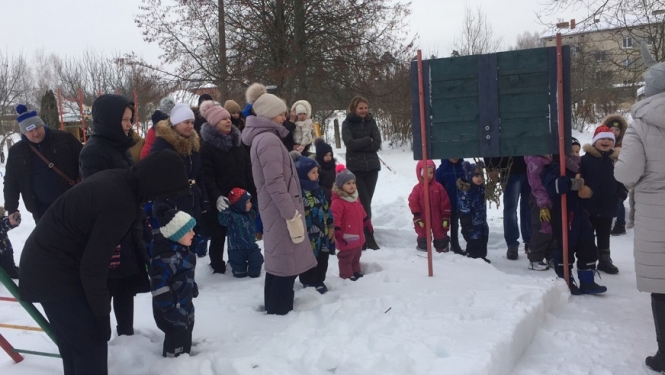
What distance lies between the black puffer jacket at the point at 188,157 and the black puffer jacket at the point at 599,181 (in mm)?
3935

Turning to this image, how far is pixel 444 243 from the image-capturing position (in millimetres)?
6785

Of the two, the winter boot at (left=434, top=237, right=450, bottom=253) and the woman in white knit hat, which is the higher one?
the woman in white knit hat

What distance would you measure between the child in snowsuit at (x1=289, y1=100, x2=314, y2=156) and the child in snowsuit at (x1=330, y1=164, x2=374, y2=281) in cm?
125

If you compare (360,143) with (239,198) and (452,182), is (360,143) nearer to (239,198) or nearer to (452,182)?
(452,182)

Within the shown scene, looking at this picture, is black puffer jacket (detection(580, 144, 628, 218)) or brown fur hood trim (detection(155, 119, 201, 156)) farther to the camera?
black puffer jacket (detection(580, 144, 628, 218))

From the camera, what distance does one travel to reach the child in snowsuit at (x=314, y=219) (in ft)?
16.4

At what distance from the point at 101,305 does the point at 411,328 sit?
85.2 inches

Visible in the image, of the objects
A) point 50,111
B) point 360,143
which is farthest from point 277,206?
point 50,111

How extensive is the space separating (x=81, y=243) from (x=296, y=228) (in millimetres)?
1699

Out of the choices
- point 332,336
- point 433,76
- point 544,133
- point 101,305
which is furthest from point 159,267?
point 544,133

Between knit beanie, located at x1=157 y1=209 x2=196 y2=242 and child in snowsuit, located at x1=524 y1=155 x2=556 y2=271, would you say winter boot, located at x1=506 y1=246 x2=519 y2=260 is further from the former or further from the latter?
knit beanie, located at x1=157 y1=209 x2=196 y2=242

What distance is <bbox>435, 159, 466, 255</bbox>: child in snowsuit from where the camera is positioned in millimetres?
6789

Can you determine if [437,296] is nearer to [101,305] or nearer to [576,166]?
[576,166]

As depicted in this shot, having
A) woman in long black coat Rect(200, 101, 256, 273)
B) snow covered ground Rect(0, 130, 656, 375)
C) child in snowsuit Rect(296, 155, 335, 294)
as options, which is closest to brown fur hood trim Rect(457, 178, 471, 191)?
snow covered ground Rect(0, 130, 656, 375)
